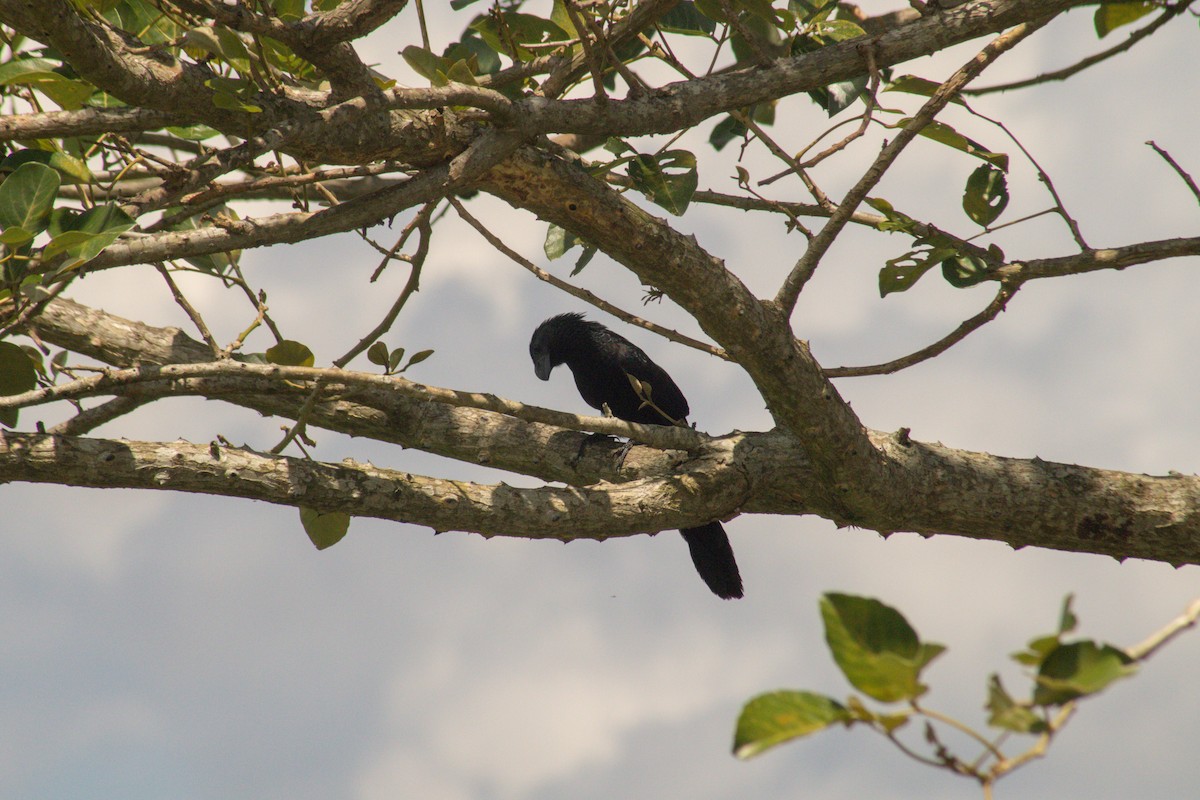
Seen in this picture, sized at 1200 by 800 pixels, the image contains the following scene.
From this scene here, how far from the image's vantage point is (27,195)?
2330 millimetres

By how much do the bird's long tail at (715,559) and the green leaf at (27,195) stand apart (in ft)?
9.34

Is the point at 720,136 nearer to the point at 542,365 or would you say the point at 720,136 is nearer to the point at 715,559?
the point at 542,365

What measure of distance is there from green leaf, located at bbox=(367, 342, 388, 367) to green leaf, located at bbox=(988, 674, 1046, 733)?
7.60 ft

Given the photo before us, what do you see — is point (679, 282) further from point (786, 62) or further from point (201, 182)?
point (201, 182)

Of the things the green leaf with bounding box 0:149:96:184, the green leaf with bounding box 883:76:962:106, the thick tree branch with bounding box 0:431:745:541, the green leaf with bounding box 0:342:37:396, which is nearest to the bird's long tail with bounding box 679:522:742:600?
the thick tree branch with bounding box 0:431:745:541

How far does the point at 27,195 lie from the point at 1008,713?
227cm

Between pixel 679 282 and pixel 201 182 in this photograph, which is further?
pixel 679 282

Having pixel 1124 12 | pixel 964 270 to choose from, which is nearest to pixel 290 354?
pixel 964 270

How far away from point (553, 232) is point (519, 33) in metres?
1.02

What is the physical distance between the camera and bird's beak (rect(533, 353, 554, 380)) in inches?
215

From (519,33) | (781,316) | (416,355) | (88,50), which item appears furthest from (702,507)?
(88,50)

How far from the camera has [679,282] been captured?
2941mm

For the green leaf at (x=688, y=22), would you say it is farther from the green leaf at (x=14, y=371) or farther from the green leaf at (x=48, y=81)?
the green leaf at (x=14, y=371)

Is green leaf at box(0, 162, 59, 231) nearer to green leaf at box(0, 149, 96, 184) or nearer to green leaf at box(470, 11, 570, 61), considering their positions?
green leaf at box(0, 149, 96, 184)
